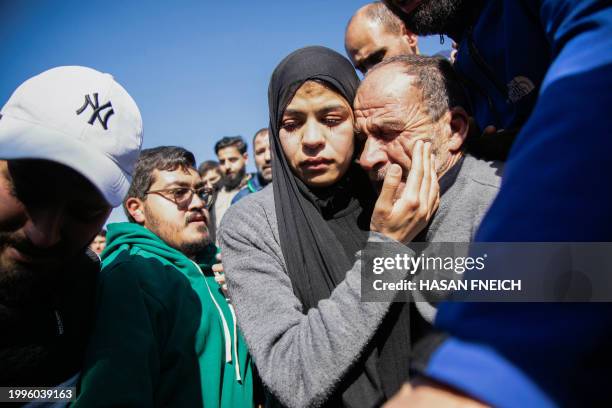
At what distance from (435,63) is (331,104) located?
1.81 feet

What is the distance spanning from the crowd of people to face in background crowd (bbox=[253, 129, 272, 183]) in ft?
14.2

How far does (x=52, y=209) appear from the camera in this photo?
1.66 metres

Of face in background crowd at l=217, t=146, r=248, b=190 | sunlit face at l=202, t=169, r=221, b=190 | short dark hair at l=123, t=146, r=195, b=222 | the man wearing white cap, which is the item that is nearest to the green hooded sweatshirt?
the man wearing white cap

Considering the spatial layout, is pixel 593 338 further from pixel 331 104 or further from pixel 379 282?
pixel 331 104

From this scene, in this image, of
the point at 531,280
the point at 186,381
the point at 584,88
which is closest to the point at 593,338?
the point at 531,280

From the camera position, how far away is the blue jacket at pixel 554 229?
47cm

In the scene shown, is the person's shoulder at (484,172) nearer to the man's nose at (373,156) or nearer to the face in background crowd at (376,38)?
the man's nose at (373,156)

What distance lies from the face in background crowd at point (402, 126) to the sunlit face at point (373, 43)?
6.14 feet

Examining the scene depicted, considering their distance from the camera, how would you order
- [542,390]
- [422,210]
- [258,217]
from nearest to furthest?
1. [542,390]
2. [422,210]
3. [258,217]

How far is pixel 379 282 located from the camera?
1.50 m

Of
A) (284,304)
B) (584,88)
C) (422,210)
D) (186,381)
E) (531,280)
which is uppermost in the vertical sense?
(584,88)

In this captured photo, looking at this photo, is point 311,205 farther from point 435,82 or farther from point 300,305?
point 435,82

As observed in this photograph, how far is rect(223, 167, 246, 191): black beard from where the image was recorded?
8281 millimetres

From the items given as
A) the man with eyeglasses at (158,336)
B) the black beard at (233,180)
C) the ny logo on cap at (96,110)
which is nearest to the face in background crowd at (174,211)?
the man with eyeglasses at (158,336)
